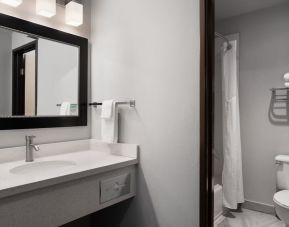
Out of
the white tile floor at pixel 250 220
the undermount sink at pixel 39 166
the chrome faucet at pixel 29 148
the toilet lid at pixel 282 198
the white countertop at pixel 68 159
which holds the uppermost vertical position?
the chrome faucet at pixel 29 148

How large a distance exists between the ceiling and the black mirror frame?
117 centimetres

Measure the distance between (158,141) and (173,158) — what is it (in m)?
0.16

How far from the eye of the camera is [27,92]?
1.67m

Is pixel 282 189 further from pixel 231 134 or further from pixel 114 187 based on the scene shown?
pixel 114 187

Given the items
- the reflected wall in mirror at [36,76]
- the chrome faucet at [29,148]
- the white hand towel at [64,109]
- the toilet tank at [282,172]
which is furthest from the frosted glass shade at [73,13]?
the toilet tank at [282,172]

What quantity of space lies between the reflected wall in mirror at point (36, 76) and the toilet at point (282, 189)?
1.64 meters

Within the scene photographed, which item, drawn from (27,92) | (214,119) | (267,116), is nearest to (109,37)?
(27,92)

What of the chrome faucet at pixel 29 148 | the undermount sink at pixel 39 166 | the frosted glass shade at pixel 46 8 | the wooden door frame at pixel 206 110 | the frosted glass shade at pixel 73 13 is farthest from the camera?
the frosted glass shade at pixel 73 13

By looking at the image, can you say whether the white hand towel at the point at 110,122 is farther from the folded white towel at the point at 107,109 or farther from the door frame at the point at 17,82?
the door frame at the point at 17,82

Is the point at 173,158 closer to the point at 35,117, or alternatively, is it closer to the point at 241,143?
the point at 241,143

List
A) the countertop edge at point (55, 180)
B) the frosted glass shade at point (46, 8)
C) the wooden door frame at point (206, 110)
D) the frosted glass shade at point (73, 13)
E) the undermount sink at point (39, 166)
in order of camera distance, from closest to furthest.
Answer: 1. the countertop edge at point (55, 180)
2. the wooden door frame at point (206, 110)
3. the undermount sink at point (39, 166)
4. the frosted glass shade at point (46, 8)
5. the frosted glass shade at point (73, 13)

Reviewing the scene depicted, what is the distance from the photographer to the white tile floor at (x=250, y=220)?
60.9 inches

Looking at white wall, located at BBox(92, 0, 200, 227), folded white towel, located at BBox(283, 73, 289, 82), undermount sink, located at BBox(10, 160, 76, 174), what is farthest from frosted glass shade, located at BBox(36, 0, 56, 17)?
folded white towel, located at BBox(283, 73, 289, 82)

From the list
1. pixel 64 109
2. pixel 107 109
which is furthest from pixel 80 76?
pixel 107 109
